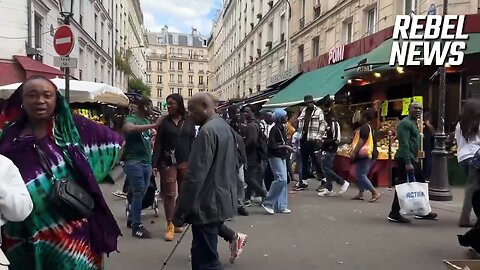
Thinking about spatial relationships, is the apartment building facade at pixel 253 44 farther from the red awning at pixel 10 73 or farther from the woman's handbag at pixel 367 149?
the woman's handbag at pixel 367 149

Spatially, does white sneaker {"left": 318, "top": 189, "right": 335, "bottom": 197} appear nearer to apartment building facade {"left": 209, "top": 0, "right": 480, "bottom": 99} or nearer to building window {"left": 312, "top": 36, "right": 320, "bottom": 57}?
apartment building facade {"left": 209, "top": 0, "right": 480, "bottom": 99}

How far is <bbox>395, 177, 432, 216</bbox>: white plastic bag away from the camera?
250 inches

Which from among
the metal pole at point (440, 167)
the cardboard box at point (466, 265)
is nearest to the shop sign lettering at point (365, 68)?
the metal pole at point (440, 167)

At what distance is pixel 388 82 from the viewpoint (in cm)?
1349

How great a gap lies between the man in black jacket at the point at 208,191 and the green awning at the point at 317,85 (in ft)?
30.8

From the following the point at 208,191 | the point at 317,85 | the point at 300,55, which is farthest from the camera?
the point at 300,55

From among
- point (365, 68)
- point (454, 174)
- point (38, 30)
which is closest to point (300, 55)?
point (365, 68)

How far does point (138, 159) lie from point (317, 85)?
33.9 ft

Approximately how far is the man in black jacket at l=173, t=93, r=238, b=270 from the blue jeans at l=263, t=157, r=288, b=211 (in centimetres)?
363

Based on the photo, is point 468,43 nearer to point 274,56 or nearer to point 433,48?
point 433,48

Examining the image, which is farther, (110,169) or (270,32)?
(270,32)

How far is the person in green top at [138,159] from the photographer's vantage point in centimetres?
566

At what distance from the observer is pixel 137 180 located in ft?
18.7

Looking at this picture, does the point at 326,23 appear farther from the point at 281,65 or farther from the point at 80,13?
the point at 80,13
